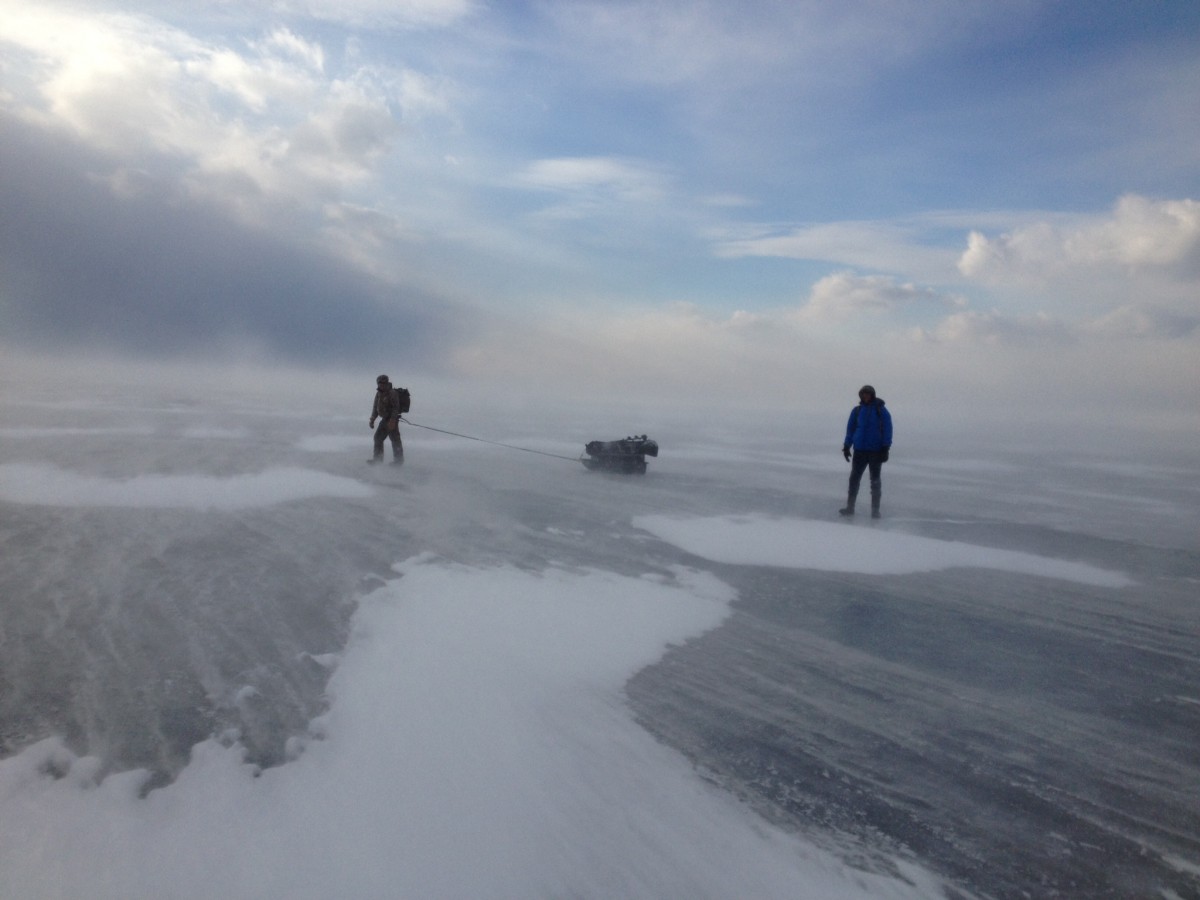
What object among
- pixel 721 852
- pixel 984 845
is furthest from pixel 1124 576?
pixel 721 852

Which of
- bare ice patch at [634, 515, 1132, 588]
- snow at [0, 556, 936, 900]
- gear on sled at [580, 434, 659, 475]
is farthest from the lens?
gear on sled at [580, 434, 659, 475]

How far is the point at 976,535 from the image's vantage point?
8812 mm

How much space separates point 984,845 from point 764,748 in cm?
98

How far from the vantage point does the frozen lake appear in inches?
99.7

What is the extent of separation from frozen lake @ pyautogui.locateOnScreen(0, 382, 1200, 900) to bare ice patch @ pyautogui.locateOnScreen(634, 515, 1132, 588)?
0.07 metres

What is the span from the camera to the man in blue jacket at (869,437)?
9.18 m

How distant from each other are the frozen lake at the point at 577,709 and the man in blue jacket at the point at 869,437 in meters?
1.25

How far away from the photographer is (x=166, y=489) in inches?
364

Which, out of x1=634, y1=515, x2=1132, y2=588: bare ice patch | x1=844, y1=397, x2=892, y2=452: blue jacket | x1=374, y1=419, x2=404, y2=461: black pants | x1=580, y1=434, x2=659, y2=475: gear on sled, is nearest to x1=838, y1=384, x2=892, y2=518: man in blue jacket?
x1=844, y1=397, x2=892, y2=452: blue jacket

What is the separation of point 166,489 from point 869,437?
9.64 metres

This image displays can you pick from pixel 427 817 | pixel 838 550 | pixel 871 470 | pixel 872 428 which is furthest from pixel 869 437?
pixel 427 817

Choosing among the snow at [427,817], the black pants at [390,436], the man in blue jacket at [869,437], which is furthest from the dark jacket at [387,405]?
the snow at [427,817]

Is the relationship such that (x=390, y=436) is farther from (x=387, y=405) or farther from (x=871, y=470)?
(x=871, y=470)

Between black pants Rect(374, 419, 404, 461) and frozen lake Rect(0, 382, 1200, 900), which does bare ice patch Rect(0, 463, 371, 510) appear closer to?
frozen lake Rect(0, 382, 1200, 900)
